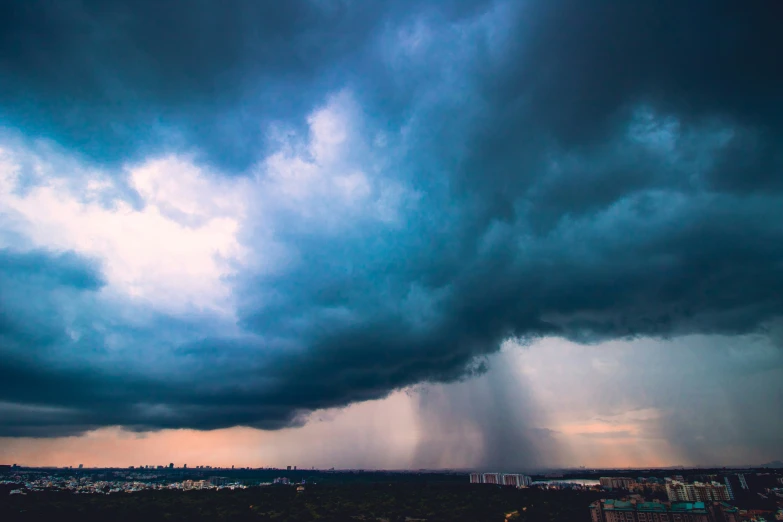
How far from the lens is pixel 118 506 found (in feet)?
339

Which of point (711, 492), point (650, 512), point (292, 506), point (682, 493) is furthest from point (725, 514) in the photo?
point (292, 506)

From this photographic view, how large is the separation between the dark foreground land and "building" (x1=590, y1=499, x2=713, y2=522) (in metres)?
4.64

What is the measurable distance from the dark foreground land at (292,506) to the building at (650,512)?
464 centimetres

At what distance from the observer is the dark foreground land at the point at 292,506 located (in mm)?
90750

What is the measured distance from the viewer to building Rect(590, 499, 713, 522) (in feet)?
260

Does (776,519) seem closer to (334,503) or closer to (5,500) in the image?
(334,503)

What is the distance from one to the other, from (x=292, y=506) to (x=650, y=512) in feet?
291

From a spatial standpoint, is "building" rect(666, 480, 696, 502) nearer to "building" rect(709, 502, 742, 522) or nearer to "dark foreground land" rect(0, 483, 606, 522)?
"dark foreground land" rect(0, 483, 606, 522)

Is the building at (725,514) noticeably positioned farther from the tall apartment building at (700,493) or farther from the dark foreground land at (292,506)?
the tall apartment building at (700,493)

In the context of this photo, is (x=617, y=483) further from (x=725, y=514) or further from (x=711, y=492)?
(x=725, y=514)

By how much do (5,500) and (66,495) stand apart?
17.3m

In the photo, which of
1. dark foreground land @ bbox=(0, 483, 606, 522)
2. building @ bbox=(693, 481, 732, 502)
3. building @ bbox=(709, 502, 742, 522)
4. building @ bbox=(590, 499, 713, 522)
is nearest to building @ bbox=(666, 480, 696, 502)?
building @ bbox=(693, 481, 732, 502)

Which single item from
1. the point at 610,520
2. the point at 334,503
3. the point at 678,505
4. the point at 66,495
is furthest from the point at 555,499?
the point at 66,495

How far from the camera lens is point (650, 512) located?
8475 centimetres
